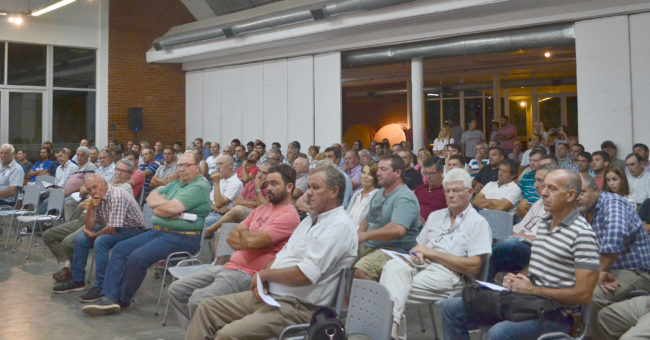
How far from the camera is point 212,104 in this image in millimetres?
14422

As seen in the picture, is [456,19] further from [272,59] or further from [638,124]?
[272,59]

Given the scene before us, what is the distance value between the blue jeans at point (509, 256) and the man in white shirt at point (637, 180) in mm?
2974

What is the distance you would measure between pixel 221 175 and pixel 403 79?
447 inches

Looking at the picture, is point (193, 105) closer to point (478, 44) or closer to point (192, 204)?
point (478, 44)

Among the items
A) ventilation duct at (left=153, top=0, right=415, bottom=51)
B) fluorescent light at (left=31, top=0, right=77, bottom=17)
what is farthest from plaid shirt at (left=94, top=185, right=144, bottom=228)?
fluorescent light at (left=31, top=0, right=77, bottom=17)

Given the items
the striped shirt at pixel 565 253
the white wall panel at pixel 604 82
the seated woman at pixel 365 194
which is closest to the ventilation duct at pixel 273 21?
the white wall panel at pixel 604 82

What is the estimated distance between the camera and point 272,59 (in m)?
12.7

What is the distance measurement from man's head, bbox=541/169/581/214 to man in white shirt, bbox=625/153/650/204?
13.7ft

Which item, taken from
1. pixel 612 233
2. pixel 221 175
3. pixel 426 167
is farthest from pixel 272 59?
pixel 612 233

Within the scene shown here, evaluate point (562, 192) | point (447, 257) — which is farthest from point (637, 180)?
point (562, 192)

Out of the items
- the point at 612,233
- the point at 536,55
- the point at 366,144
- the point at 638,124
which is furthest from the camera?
the point at 366,144

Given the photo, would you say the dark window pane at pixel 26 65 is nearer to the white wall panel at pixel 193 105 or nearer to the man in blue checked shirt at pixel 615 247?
the white wall panel at pixel 193 105

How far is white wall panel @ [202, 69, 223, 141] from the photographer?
1423 centimetres

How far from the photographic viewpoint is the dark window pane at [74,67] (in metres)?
13.4
